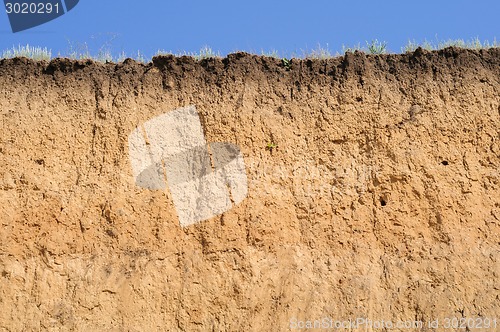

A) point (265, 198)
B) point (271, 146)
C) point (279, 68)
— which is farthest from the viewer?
point (279, 68)

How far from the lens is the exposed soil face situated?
7.76m

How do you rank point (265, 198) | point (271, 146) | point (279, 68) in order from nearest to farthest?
point (265, 198), point (271, 146), point (279, 68)

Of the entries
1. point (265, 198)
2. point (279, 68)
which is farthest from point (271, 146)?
point (279, 68)

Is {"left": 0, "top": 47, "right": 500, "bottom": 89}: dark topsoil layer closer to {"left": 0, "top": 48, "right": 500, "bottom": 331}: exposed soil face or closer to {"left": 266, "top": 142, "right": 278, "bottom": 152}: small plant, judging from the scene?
{"left": 0, "top": 48, "right": 500, "bottom": 331}: exposed soil face

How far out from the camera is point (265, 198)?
8.21m

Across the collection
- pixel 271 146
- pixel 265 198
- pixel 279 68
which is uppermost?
pixel 279 68

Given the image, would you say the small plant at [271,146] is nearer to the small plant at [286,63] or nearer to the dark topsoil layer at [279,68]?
the dark topsoil layer at [279,68]

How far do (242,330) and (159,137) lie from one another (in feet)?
8.77

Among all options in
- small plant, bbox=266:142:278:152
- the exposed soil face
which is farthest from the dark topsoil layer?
small plant, bbox=266:142:278:152

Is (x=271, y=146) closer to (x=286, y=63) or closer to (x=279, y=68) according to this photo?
(x=279, y=68)

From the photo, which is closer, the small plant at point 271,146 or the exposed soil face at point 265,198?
the exposed soil face at point 265,198

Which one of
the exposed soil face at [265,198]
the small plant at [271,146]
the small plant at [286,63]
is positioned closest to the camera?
the exposed soil face at [265,198]

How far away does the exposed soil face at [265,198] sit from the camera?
25.5ft

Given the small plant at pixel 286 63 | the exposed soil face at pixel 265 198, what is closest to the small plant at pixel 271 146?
the exposed soil face at pixel 265 198
